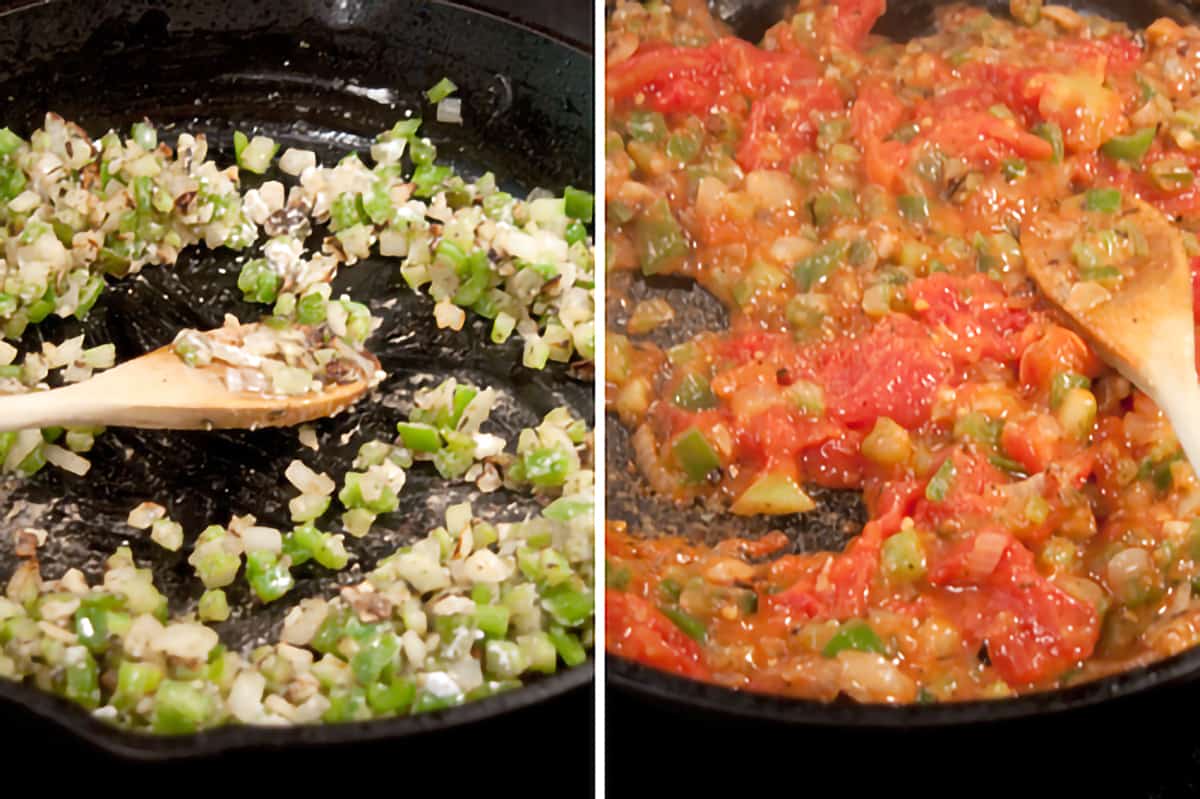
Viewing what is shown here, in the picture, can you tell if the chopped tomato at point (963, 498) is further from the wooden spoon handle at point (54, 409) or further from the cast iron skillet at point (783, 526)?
the wooden spoon handle at point (54, 409)

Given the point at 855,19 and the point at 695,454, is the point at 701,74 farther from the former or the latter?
the point at 695,454

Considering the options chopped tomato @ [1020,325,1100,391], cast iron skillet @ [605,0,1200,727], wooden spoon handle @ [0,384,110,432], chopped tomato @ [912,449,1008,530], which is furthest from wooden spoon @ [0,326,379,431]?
chopped tomato @ [1020,325,1100,391]

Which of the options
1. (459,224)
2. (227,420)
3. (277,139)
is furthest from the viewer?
(277,139)

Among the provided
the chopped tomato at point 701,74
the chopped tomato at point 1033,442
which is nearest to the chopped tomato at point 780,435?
the chopped tomato at point 1033,442

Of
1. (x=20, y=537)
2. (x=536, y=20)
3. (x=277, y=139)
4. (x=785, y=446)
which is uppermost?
(x=536, y=20)

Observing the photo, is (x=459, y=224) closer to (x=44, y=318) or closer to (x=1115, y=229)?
(x=44, y=318)

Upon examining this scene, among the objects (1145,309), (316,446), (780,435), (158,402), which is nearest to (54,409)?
(158,402)

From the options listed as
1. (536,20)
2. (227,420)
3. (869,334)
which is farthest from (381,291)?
(869,334)
